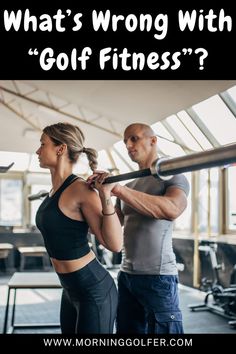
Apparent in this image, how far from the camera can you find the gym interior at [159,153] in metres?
4.26

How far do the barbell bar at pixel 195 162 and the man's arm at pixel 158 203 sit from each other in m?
0.47

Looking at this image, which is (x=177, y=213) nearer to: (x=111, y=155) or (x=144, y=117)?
(x=144, y=117)

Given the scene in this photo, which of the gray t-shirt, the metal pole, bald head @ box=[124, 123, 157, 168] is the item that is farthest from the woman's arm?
the metal pole

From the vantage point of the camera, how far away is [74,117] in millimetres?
6699

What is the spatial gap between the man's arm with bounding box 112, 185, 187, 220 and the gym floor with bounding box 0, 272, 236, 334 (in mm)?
2717

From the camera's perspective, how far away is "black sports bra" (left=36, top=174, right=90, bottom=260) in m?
1.30

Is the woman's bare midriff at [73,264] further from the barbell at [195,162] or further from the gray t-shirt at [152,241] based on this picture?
the barbell at [195,162]

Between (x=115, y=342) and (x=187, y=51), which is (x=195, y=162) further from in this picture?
(x=187, y=51)

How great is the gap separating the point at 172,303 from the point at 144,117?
4214 mm

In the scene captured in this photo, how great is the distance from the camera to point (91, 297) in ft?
4.35

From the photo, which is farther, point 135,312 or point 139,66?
point 139,66

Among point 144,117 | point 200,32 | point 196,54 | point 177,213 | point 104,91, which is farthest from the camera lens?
point 144,117

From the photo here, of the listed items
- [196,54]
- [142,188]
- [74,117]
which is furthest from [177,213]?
[74,117]

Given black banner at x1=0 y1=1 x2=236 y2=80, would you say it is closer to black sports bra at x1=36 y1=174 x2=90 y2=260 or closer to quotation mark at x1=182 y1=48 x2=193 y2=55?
quotation mark at x1=182 y1=48 x2=193 y2=55
